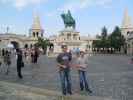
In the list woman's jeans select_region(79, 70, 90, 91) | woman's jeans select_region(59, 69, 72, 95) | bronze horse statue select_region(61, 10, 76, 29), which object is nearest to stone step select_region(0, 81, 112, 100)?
woman's jeans select_region(59, 69, 72, 95)

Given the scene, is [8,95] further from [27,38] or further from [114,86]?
[27,38]

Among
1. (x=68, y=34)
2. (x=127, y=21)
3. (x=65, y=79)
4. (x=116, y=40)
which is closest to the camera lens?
(x=65, y=79)

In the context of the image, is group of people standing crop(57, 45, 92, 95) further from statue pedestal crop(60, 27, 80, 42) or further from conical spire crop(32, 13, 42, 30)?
conical spire crop(32, 13, 42, 30)

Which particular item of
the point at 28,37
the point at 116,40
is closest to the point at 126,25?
the point at 116,40

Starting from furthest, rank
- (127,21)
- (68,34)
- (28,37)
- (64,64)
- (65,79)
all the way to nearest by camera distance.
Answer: (28,37)
(127,21)
(68,34)
(65,79)
(64,64)

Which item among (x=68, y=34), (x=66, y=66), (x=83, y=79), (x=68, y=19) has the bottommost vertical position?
(x=83, y=79)

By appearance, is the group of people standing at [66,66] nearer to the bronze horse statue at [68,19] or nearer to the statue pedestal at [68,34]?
the bronze horse statue at [68,19]

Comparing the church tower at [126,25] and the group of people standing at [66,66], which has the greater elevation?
the church tower at [126,25]

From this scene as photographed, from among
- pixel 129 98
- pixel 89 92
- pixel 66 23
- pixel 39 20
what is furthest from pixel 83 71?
pixel 39 20

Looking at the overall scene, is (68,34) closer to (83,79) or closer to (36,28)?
(36,28)

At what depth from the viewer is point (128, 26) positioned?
157 metres

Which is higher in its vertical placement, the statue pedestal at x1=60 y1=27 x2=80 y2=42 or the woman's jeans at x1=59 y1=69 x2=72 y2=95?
the statue pedestal at x1=60 y1=27 x2=80 y2=42

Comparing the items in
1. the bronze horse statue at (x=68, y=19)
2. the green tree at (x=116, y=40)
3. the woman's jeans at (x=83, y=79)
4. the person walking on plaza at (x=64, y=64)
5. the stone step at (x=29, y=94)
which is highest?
the bronze horse statue at (x=68, y=19)

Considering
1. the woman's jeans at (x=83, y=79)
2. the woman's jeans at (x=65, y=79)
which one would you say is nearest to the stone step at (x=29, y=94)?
the woman's jeans at (x=65, y=79)
